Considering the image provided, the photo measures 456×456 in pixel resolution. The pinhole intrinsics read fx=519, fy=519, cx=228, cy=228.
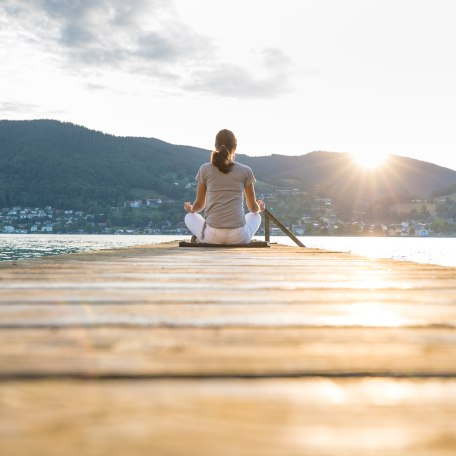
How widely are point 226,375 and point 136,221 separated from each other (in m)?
101

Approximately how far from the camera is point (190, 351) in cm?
125

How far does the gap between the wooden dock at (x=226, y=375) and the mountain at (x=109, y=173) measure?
4278 inches

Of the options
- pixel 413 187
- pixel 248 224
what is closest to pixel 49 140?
pixel 413 187

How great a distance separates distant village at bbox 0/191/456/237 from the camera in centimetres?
9969

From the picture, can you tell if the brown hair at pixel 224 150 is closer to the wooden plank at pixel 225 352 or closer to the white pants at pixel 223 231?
the white pants at pixel 223 231

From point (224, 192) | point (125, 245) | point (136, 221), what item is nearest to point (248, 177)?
point (224, 192)

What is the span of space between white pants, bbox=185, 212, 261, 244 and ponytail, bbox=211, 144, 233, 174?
0.86 m

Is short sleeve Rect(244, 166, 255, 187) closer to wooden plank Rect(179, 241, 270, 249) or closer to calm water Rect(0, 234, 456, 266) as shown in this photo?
→ wooden plank Rect(179, 241, 270, 249)

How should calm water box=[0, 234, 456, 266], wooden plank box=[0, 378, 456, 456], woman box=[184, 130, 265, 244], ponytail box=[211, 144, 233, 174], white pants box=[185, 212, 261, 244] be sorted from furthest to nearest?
calm water box=[0, 234, 456, 266], white pants box=[185, 212, 261, 244], woman box=[184, 130, 265, 244], ponytail box=[211, 144, 233, 174], wooden plank box=[0, 378, 456, 456]

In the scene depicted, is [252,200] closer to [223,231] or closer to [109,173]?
[223,231]

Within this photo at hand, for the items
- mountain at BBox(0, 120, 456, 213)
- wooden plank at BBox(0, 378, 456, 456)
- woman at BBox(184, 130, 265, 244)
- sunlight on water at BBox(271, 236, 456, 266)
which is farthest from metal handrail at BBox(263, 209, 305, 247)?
mountain at BBox(0, 120, 456, 213)

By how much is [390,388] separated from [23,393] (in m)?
0.68

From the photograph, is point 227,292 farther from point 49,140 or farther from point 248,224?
point 49,140

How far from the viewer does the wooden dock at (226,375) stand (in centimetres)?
76
